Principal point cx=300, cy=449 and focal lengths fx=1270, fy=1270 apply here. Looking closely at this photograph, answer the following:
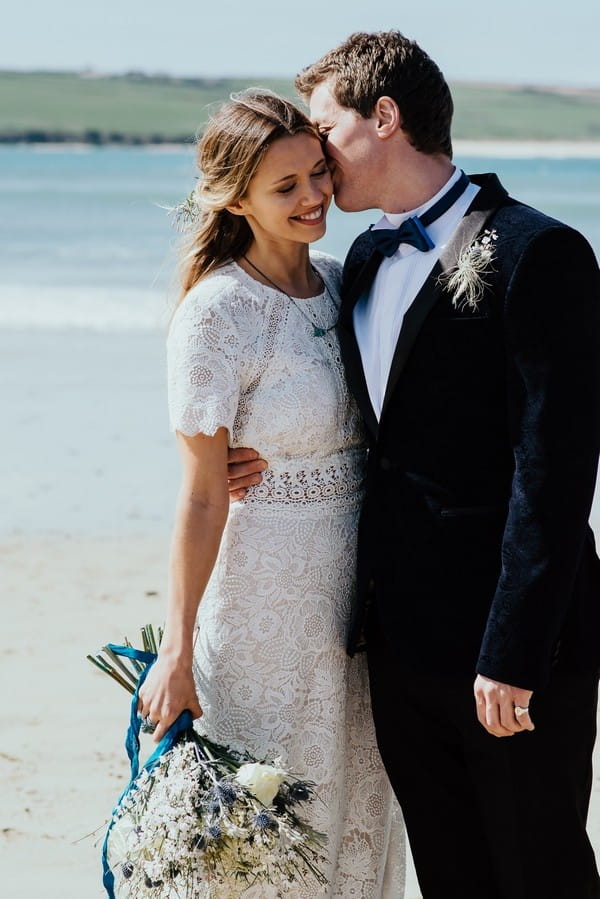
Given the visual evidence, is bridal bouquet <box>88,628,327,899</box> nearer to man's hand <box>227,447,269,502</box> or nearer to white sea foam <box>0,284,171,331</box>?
man's hand <box>227,447,269,502</box>

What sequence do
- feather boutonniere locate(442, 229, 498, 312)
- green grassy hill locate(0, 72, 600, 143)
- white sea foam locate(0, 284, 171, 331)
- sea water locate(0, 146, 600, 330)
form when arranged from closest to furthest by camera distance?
feather boutonniere locate(442, 229, 498, 312) → white sea foam locate(0, 284, 171, 331) → sea water locate(0, 146, 600, 330) → green grassy hill locate(0, 72, 600, 143)

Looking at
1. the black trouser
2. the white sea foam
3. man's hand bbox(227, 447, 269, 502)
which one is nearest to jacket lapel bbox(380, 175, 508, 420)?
man's hand bbox(227, 447, 269, 502)

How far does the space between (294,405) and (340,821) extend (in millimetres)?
1033

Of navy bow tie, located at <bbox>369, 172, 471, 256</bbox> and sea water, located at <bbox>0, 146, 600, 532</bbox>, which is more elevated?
navy bow tie, located at <bbox>369, 172, 471, 256</bbox>

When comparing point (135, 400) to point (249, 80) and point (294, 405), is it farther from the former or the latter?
point (249, 80)

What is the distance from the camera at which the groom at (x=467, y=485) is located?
98.7 inches

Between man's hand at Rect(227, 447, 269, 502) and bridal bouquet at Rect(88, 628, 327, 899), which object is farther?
man's hand at Rect(227, 447, 269, 502)

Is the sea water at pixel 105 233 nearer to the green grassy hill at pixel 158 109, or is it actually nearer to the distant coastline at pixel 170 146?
the distant coastline at pixel 170 146

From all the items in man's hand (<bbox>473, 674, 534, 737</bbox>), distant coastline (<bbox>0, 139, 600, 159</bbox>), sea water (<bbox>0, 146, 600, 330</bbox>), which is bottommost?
distant coastline (<bbox>0, 139, 600, 159</bbox>)

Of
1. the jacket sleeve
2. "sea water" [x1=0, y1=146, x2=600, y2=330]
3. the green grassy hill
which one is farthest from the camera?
the green grassy hill

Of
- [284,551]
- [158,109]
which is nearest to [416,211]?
[284,551]

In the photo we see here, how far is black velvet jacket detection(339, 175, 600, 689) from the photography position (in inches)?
97.8

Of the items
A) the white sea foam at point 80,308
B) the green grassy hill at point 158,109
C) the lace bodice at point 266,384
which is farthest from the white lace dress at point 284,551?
the green grassy hill at point 158,109

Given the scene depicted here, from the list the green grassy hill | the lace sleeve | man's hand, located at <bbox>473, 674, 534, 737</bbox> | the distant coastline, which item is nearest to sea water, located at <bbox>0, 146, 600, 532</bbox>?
the lace sleeve
